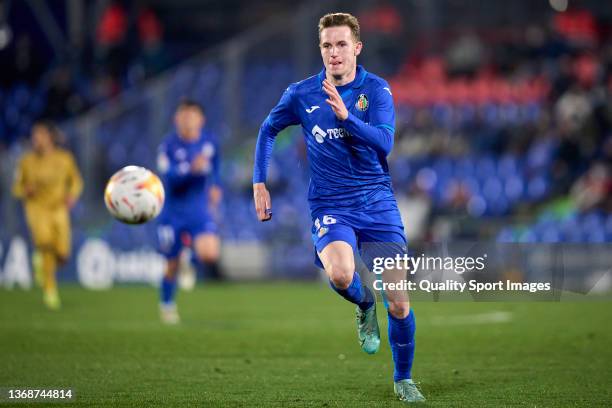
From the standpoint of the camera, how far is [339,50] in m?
6.98

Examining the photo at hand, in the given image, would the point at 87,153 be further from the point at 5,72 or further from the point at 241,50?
the point at 5,72

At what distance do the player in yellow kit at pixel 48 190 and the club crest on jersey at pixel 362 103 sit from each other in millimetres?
8960

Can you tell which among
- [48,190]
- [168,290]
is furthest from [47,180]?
[168,290]

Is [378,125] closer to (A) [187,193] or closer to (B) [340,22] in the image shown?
(B) [340,22]

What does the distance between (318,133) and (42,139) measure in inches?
351

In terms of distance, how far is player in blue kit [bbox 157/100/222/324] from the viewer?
12.8 metres

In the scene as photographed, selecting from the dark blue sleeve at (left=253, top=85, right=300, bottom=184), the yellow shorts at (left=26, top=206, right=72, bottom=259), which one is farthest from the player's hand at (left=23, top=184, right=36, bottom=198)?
the dark blue sleeve at (left=253, top=85, right=300, bottom=184)

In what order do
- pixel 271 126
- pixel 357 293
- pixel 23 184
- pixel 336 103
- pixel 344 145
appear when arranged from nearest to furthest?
pixel 336 103
pixel 344 145
pixel 357 293
pixel 271 126
pixel 23 184

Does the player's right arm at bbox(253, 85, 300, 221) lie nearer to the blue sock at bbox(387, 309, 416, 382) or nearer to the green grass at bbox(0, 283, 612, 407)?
the blue sock at bbox(387, 309, 416, 382)

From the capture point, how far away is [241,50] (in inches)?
781

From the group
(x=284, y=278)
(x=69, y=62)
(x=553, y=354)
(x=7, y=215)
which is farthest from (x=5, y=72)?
(x=553, y=354)

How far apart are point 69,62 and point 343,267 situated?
63.2ft

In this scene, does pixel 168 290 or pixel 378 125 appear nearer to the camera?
pixel 378 125

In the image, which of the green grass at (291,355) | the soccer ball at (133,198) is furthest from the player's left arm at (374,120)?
the soccer ball at (133,198)
